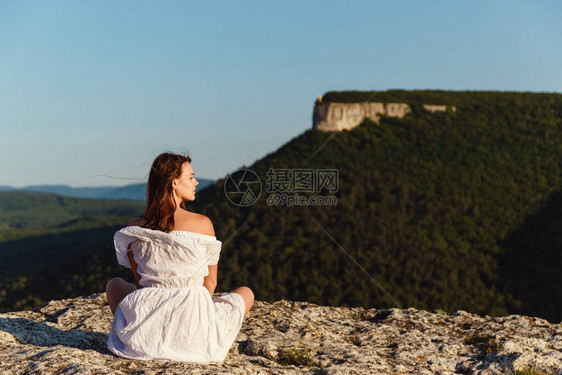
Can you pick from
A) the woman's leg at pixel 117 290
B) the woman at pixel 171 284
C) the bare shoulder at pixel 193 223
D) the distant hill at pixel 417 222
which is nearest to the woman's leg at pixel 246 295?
the woman at pixel 171 284

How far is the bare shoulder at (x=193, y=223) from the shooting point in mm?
4344

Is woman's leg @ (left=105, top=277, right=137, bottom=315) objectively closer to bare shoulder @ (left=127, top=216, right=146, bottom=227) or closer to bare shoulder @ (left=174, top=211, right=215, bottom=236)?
bare shoulder @ (left=127, top=216, right=146, bottom=227)

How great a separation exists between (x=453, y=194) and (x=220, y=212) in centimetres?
2274

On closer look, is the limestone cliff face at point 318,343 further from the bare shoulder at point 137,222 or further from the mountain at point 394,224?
the mountain at point 394,224

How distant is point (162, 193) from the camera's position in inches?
171

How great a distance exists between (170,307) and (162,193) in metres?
1.00

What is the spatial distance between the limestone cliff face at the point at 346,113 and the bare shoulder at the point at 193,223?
2106 inches

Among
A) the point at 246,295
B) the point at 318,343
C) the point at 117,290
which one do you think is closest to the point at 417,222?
the point at 318,343

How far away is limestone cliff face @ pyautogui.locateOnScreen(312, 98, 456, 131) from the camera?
5738cm

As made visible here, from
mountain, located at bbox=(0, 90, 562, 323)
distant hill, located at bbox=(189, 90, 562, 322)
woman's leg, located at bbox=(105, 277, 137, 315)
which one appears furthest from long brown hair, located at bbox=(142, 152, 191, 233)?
distant hill, located at bbox=(189, 90, 562, 322)

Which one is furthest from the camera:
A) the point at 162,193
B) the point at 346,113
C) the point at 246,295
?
the point at 346,113

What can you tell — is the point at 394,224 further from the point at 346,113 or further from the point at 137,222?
the point at 137,222

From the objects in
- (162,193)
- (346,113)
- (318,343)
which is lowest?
(318,343)

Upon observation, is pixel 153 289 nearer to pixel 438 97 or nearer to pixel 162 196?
pixel 162 196
